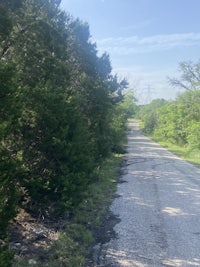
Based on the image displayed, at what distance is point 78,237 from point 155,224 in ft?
8.01

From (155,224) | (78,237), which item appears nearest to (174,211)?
(155,224)

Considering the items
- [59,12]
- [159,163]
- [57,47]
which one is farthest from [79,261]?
[159,163]

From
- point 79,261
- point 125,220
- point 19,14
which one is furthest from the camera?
point 19,14

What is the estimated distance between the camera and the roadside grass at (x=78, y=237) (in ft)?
20.5

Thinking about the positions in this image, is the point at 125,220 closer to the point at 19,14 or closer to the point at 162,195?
the point at 162,195

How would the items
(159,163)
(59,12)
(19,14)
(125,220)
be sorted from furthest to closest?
(159,163)
(59,12)
(19,14)
(125,220)

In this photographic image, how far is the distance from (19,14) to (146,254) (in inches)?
315

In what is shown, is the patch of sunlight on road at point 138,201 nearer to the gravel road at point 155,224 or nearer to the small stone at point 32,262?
the gravel road at point 155,224

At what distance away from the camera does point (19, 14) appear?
9.80 meters

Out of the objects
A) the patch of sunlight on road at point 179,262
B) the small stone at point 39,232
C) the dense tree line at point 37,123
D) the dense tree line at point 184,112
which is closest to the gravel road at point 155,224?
the patch of sunlight on road at point 179,262

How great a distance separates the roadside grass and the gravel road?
1.33 feet

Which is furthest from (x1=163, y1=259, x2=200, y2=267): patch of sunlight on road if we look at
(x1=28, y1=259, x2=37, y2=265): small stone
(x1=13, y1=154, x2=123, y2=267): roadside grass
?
(x1=28, y1=259, x2=37, y2=265): small stone

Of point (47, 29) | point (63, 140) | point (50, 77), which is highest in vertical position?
point (47, 29)

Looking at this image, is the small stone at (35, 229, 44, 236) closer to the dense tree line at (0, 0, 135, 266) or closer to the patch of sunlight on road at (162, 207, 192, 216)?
the dense tree line at (0, 0, 135, 266)
